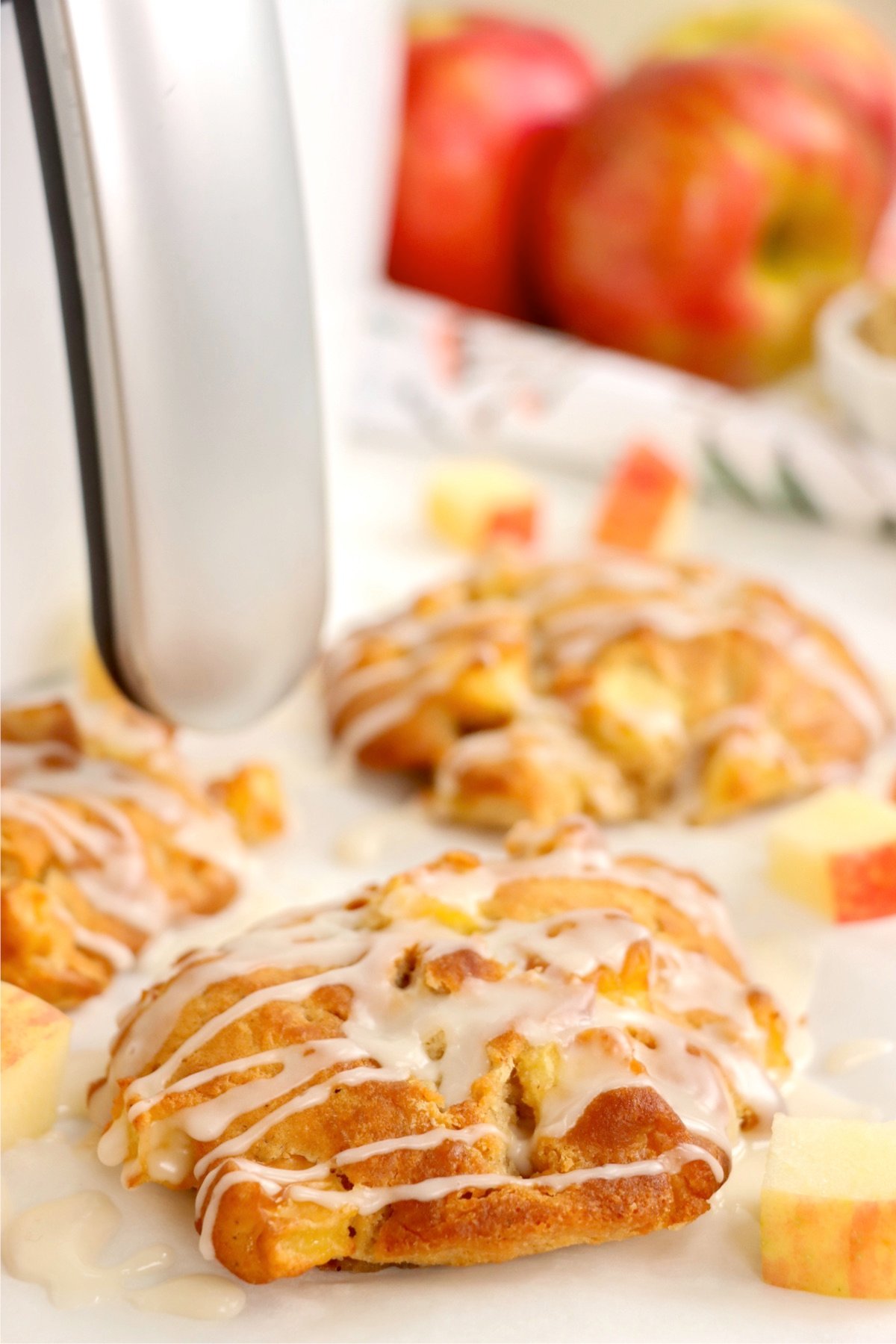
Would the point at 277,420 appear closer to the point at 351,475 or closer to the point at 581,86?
the point at 351,475

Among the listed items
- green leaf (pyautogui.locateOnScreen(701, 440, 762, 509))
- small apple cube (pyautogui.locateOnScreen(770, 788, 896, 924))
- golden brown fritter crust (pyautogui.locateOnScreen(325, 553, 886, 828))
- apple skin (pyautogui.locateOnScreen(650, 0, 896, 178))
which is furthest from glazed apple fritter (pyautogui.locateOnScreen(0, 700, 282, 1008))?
apple skin (pyautogui.locateOnScreen(650, 0, 896, 178))

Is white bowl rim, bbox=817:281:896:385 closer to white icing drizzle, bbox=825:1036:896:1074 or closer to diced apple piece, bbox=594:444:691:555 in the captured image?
diced apple piece, bbox=594:444:691:555

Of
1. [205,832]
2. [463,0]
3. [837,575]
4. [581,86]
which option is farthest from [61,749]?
[463,0]

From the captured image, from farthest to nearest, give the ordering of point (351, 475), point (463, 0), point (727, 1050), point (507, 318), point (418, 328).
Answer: point (463, 0), point (507, 318), point (418, 328), point (351, 475), point (727, 1050)

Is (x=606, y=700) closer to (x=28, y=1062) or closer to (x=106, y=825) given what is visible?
(x=106, y=825)

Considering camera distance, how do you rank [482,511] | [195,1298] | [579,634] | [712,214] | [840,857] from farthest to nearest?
[712,214] → [482,511] → [579,634] → [840,857] → [195,1298]

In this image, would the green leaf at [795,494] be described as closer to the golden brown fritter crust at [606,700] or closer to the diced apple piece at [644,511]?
the diced apple piece at [644,511]

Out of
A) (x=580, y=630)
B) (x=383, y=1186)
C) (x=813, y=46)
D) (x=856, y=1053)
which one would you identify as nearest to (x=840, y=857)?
(x=856, y=1053)
